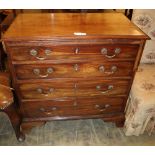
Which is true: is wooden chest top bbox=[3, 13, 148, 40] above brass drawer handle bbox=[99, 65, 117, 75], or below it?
above

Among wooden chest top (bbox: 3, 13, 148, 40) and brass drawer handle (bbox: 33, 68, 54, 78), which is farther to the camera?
brass drawer handle (bbox: 33, 68, 54, 78)

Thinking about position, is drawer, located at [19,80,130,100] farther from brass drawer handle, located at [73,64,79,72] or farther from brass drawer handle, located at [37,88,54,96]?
brass drawer handle, located at [73,64,79,72]

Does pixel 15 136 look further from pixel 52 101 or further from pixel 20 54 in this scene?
pixel 20 54

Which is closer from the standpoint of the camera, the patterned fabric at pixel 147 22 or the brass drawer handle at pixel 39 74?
the brass drawer handle at pixel 39 74

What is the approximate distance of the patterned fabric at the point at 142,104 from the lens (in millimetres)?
1387

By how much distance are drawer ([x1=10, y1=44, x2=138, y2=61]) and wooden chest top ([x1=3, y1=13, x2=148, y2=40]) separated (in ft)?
0.25

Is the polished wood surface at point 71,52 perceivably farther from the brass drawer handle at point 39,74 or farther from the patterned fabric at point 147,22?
the patterned fabric at point 147,22

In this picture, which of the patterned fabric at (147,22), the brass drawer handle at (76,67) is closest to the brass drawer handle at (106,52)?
the brass drawer handle at (76,67)

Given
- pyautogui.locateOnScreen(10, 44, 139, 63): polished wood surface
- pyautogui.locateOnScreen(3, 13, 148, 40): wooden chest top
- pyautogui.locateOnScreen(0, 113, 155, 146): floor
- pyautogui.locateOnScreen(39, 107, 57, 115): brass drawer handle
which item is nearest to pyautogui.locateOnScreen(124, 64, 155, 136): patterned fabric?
pyautogui.locateOnScreen(0, 113, 155, 146): floor

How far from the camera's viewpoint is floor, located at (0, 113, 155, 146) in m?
1.62

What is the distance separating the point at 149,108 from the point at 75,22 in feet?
2.94

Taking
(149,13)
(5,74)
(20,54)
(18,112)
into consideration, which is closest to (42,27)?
(20,54)

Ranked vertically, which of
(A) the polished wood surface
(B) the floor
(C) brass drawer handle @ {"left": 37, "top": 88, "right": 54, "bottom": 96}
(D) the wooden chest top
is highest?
(D) the wooden chest top

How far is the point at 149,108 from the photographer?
1405mm
